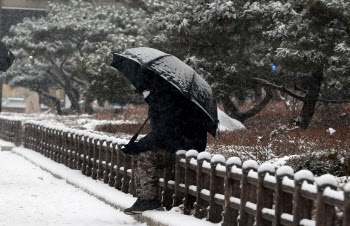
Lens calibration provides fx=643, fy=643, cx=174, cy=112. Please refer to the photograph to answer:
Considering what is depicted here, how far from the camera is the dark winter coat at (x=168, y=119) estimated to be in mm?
8609

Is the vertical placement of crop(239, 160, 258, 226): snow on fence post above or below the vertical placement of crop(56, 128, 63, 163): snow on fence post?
above

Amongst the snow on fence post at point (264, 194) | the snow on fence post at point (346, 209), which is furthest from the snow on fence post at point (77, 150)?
the snow on fence post at point (346, 209)

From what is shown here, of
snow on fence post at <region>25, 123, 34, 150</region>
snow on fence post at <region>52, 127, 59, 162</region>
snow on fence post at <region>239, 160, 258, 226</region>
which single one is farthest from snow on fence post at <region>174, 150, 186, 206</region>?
snow on fence post at <region>25, 123, 34, 150</region>

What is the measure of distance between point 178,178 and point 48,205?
241cm

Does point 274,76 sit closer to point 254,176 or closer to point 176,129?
point 176,129

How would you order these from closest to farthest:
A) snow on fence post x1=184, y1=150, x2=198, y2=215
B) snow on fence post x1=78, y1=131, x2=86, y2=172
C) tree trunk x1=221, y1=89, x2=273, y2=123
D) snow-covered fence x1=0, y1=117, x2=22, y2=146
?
snow on fence post x1=184, y1=150, x2=198, y2=215, snow on fence post x1=78, y1=131, x2=86, y2=172, snow-covered fence x1=0, y1=117, x2=22, y2=146, tree trunk x1=221, y1=89, x2=273, y2=123

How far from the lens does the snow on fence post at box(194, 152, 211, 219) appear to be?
8305 mm

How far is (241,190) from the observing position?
714cm

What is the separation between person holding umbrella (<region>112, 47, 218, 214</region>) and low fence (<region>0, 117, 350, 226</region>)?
0.86 ft

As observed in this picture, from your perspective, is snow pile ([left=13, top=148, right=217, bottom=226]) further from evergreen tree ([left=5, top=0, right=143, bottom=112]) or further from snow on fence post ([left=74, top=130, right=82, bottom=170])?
evergreen tree ([left=5, top=0, right=143, bottom=112])

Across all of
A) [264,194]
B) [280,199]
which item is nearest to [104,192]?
[264,194]

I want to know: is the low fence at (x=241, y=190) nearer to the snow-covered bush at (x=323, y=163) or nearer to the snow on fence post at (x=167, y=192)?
the snow on fence post at (x=167, y=192)

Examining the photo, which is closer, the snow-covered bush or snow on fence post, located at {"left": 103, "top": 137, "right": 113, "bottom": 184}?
the snow-covered bush

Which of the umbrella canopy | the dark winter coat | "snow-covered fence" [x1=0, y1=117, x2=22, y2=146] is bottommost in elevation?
"snow-covered fence" [x1=0, y1=117, x2=22, y2=146]
